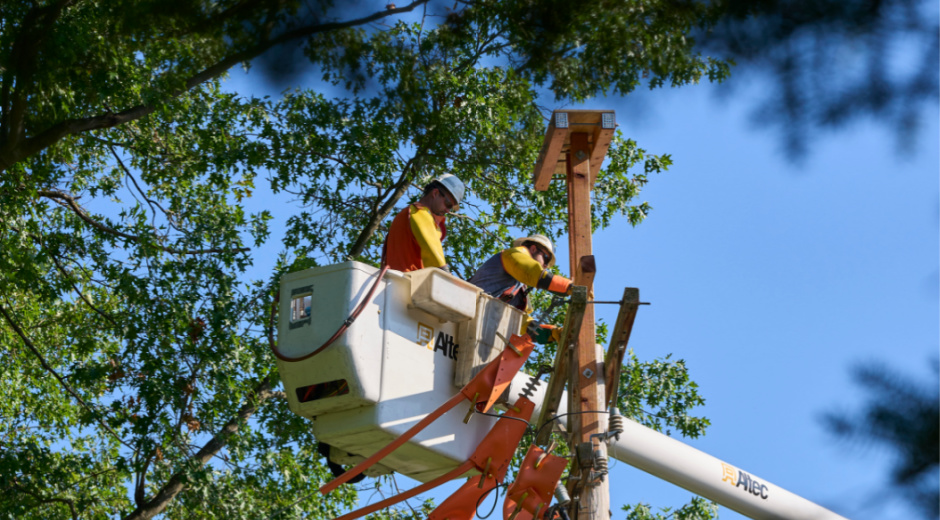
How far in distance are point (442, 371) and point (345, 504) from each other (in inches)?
249

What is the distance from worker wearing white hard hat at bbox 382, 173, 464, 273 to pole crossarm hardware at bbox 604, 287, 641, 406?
1125 millimetres

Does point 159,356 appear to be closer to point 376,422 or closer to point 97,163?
point 97,163

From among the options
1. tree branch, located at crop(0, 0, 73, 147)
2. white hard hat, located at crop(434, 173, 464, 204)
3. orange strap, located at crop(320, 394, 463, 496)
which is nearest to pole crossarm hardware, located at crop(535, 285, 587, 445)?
orange strap, located at crop(320, 394, 463, 496)

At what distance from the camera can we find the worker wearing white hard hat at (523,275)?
7238mm

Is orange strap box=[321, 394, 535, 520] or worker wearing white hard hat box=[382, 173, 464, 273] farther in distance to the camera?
worker wearing white hard hat box=[382, 173, 464, 273]

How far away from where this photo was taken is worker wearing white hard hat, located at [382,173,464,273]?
7117 millimetres

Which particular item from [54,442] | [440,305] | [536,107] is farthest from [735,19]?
[54,442]

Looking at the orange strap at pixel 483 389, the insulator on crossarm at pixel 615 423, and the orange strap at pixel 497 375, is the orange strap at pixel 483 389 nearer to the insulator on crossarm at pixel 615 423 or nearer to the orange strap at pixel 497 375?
the orange strap at pixel 497 375

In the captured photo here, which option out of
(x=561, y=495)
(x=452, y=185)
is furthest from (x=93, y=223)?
(x=561, y=495)

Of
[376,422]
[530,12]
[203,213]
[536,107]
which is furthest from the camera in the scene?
[203,213]

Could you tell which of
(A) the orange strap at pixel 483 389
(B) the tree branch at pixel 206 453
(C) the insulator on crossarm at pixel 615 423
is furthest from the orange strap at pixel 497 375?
(B) the tree branch at pixel 206 453

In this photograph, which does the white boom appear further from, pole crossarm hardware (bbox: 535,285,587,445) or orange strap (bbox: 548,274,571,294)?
orange strap (bbox: 548,274,571,294)

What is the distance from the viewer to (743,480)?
8.47 metres

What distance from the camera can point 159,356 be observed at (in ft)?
36.3
